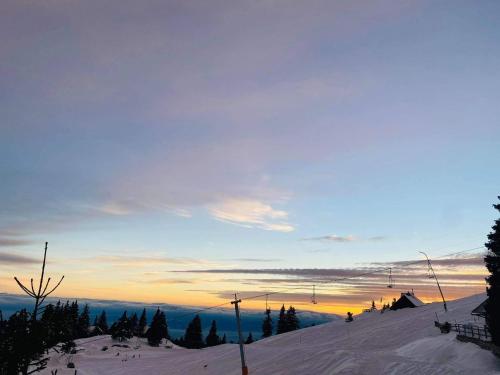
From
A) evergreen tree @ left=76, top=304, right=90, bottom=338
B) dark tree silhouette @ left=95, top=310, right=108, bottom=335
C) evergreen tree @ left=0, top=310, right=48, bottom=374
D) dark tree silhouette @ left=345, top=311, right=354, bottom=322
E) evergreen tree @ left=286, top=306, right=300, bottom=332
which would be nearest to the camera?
evergreen tree @ left=0, top=310, right=48, bottom=374

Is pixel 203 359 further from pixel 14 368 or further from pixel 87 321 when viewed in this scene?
pixel 87 321

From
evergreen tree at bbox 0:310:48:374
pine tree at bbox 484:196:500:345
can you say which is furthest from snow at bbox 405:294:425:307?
evergreen tree at bbox 0:310:48:374

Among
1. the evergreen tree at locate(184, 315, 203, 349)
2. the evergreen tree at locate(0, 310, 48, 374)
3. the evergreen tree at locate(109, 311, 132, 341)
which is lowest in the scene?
the evergreen tree at locate(184, 315, 203, 349)

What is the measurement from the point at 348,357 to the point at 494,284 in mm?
17240

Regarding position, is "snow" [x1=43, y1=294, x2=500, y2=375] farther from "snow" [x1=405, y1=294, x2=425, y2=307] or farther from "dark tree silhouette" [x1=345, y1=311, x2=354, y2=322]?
"snow" [x1=405, y1=294, x2=425, y2=307]

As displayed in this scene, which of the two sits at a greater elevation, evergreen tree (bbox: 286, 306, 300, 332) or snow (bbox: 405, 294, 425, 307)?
snow (bbox: 405, 294, 425, 307)

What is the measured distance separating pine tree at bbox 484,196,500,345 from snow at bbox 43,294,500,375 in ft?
7.76

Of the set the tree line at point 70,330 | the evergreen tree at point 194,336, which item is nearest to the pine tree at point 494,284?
the tree line at point 70,330

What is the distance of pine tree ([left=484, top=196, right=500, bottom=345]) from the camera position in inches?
1172

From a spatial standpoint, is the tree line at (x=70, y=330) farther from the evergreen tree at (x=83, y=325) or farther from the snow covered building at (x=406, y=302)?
the snow covered building at (x=406, y=302)

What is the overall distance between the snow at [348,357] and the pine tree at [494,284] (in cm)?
237

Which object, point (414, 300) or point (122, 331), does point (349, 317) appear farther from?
point (122, 331)

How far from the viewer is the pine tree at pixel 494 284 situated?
29.8 meters

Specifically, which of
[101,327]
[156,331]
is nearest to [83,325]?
[101,327]
